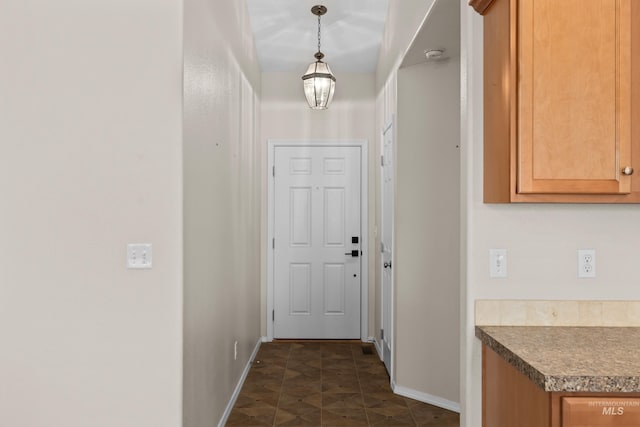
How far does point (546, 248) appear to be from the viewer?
191 centimetres

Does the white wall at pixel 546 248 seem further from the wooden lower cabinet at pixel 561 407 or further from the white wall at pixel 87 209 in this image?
the white wall at pixel 87 209

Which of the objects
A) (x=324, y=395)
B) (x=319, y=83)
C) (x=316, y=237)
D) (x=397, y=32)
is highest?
(x=397, y=32)

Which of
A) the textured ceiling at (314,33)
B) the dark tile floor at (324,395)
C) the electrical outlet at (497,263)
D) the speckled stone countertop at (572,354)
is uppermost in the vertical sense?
the textured ceiling at (314,33)

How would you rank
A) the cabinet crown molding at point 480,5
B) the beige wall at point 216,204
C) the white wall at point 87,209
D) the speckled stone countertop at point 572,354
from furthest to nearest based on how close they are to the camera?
the beige wall at point 216,204, the white wall at point 87,209, the cabinet crown molding at point 480,5, the speckled stone countertop at point 572,354

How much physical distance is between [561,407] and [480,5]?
1459 millimetres

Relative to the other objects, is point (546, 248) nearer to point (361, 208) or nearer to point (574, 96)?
point (574, 96)

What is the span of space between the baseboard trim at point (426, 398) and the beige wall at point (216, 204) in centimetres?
120

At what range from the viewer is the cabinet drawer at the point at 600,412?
136cm

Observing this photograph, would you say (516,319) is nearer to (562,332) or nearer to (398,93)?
(562,332)

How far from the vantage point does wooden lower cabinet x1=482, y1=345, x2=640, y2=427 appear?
4.48 feet

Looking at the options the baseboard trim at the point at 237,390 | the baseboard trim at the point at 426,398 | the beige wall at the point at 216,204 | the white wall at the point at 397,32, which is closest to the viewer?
the beige wall at the point at 216,204

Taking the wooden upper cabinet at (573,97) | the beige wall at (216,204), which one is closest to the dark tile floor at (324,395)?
the beige wall at (216,204)

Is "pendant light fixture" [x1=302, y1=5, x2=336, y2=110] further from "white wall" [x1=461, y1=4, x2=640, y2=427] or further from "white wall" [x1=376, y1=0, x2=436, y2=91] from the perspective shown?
"white wall" [x1=461, y1=4, x2=640, y2=427]

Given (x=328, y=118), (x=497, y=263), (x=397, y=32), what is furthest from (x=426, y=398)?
(x=328, y=118)
